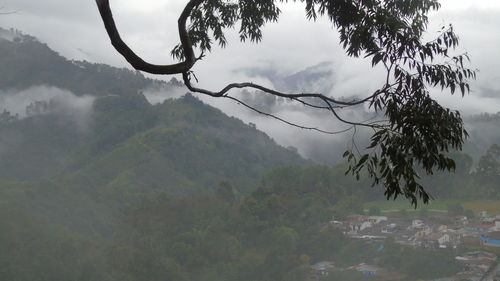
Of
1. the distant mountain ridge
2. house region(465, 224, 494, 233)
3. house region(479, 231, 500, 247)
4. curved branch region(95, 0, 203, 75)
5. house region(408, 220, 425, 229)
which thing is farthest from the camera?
the distant mountain ridge

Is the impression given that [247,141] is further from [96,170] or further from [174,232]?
[174,232]

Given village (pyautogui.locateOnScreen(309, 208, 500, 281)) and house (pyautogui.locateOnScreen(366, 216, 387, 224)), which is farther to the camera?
house (pyautogui.locateOnScreen(366, 216, 387, 224))

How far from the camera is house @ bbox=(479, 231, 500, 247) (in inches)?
894

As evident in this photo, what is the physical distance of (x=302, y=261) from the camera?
23.5 m

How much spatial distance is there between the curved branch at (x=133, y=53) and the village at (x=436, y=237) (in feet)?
65.5

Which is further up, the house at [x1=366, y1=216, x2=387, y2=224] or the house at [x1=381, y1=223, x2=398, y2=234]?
the house at [x1=366, y1=216, x2=387, y2=224]

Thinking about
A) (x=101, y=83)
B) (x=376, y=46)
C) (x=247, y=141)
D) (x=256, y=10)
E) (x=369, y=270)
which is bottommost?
(x=369, y=270)

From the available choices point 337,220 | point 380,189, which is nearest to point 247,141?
Answer: point 380,189

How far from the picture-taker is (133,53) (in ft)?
7.49

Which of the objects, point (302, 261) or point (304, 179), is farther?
point (304, 179)

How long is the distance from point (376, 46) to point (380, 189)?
3115 centimetres

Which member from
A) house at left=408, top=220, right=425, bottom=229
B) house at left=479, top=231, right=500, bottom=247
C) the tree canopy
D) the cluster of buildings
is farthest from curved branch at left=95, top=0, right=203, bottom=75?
house at left=408, top=220, right=425, bottom=229

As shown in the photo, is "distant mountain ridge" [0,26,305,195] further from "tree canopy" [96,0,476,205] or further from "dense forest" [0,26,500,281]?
"tree canopy" [96,0,476,205]

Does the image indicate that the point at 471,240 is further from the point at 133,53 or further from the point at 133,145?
the point at 133,145
